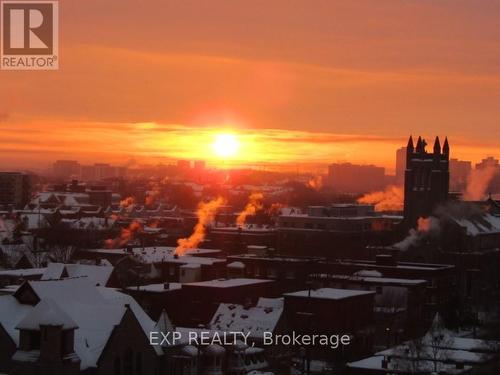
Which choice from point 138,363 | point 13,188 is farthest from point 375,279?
point 13,188

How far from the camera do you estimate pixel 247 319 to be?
44188 millimetres

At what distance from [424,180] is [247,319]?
51.4m

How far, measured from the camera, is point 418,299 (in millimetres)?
59375

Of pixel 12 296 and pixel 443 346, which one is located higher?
pixel 12 296

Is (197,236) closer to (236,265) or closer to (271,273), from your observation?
(271,273)

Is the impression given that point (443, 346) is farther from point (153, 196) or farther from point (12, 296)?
point (153, 196)

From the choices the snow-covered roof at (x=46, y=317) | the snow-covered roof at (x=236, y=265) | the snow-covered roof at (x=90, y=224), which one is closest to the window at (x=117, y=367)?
the snow-covered roof at (x=46, y=317)

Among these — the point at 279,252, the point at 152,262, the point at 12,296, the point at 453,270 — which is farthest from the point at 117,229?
the point at 12,296

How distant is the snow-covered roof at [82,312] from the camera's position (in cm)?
3222

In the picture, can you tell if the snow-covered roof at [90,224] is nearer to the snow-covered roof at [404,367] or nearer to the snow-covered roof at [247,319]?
the snow-covered roof at [247,319]

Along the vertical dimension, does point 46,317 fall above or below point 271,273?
above

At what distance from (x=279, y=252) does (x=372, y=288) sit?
34.0 m

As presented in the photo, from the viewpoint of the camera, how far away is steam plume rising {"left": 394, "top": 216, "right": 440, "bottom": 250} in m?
80.1

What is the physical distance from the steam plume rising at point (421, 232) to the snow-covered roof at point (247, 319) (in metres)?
35.7
